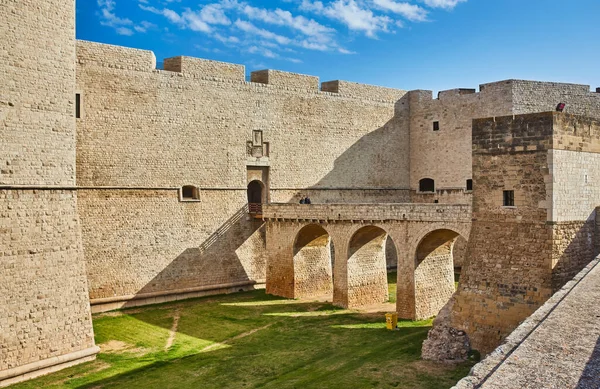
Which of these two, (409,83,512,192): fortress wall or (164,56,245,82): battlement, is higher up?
(164,56,245,82): battlement

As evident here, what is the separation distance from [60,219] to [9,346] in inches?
118

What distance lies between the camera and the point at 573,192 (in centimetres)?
1223

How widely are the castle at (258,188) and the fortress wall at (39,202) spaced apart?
0.10 ft

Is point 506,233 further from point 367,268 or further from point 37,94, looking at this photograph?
point 37,94

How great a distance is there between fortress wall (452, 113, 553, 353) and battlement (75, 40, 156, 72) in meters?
11.4

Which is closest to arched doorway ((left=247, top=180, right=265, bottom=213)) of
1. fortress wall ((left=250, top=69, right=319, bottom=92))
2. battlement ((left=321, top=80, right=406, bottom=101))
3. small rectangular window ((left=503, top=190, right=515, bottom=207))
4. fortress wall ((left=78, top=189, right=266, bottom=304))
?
fortress wall ((left=78, top=189, right=266, bottom=304))

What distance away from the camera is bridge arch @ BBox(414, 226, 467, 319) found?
17.3 m

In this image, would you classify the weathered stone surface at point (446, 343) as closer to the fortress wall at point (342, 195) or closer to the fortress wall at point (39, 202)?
the fortress wall at point (39, 202)

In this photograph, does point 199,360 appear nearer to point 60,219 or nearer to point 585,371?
point 60,219

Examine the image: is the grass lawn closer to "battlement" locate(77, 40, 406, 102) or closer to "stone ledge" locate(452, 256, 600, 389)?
"stone ledge" locate(452, 256, 600, 389)

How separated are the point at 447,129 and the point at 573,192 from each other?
45.8ft

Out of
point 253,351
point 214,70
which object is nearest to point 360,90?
point 214,70

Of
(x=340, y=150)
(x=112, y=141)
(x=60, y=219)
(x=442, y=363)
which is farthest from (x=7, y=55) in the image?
(x=340, y=150)

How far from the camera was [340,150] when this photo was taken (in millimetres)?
24984
